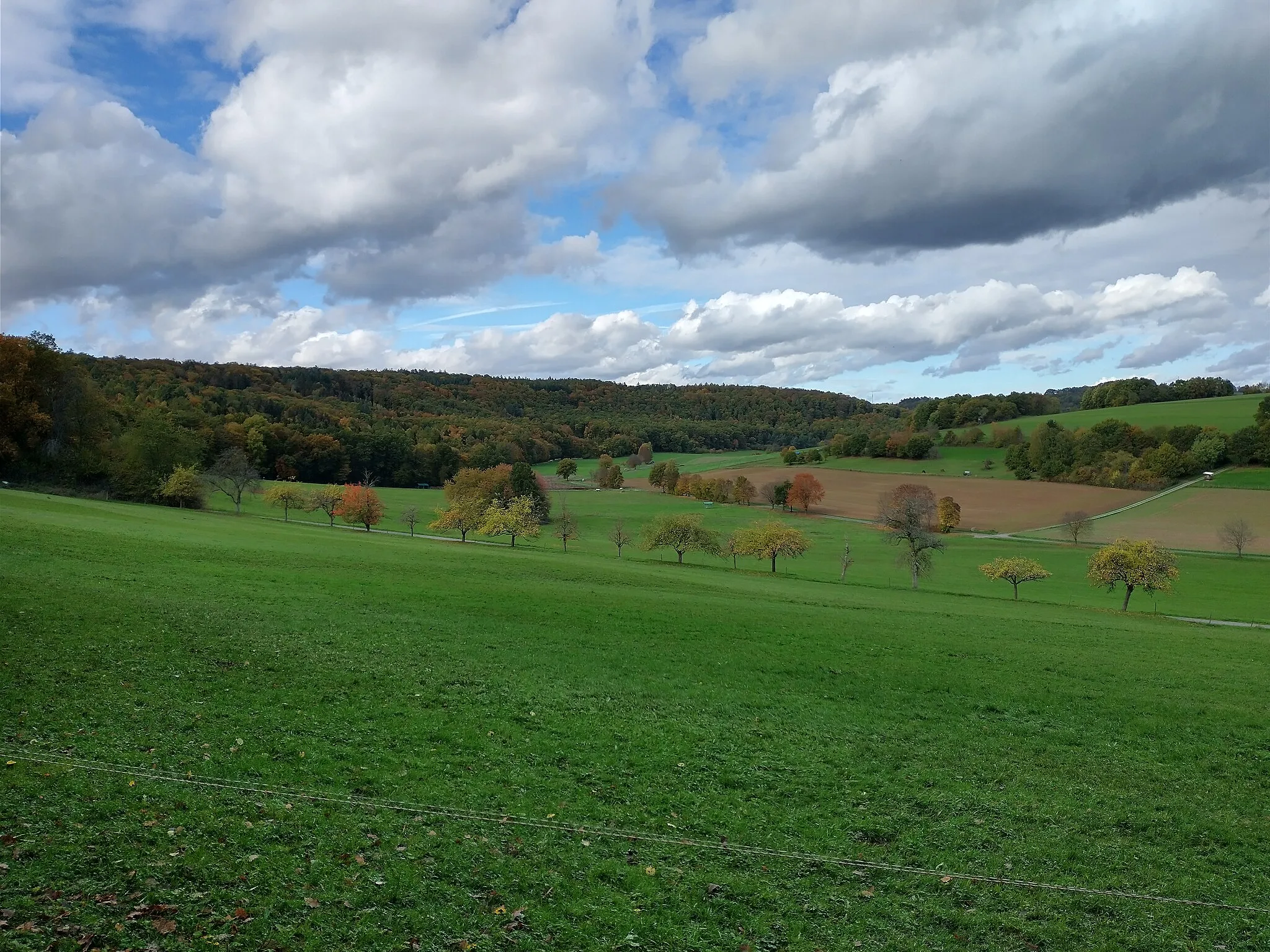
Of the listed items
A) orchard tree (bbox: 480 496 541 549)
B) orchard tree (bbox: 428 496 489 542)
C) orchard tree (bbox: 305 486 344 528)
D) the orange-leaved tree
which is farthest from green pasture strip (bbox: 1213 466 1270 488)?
orchard tree (bbox: 305 486 344 528)

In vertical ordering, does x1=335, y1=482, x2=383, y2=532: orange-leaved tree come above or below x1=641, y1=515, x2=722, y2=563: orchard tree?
above

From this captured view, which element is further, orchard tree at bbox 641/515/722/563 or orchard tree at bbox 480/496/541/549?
orchard tree at bbox 480/496/541/549

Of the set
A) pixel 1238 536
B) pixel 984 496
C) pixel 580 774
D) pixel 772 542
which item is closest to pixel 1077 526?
pixel 1238 536

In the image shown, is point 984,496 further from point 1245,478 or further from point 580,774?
point 580,774

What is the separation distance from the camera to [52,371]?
225ft

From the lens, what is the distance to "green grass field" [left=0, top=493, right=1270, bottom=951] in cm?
888

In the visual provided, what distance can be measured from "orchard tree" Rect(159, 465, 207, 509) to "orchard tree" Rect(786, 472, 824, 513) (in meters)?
76.3

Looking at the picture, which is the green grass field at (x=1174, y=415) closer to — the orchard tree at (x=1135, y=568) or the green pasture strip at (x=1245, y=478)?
the green pasture strip at (x=1245, y=478)

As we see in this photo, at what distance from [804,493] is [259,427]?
8444cm

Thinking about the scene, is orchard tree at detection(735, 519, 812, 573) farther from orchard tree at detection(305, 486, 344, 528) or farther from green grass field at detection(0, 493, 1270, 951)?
orchard tree at detection(305, 486, 344, 528)

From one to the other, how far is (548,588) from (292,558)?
11.6m

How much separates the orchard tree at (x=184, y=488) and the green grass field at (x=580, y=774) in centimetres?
4989

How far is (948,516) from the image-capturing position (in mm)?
93562

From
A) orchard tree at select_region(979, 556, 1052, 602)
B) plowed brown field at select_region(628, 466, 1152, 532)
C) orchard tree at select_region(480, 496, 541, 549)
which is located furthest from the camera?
plowed brown field at select_region(628, 466, 1152, 532)
